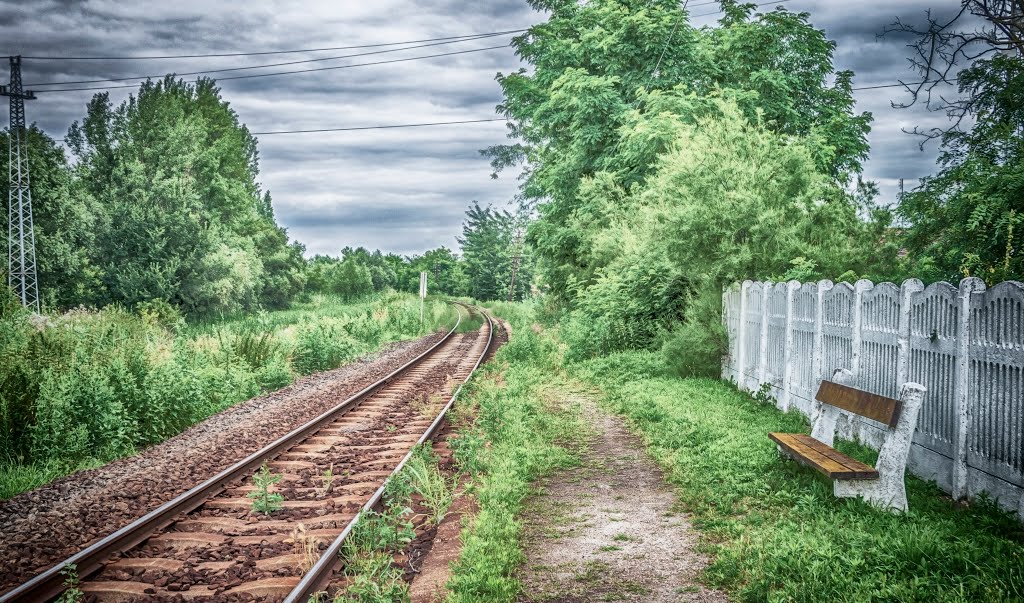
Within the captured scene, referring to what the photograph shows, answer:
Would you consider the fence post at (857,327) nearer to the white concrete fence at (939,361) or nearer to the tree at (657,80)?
the white concrete fence at (939,361)

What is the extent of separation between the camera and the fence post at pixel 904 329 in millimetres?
6645

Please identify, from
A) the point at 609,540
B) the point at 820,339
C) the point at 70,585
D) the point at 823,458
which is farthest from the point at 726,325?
the point at 70,585

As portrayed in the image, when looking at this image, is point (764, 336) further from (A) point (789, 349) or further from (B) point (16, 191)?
(B) point (16, 191)

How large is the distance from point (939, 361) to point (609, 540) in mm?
3443

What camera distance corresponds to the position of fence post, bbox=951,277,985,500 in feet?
18.9

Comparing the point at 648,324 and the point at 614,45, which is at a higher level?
the point at 614,45

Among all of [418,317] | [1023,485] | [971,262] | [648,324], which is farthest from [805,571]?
[418,317]

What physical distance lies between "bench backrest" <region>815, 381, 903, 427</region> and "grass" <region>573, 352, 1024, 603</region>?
28.0 inches

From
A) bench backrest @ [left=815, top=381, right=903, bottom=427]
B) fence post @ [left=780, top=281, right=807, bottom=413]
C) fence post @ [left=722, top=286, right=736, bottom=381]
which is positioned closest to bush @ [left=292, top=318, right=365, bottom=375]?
fence post @ [left=722, top=286, right=736, bottom=381]

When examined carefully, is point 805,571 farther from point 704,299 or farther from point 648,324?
point 648,324

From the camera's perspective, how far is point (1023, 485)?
5.04 m

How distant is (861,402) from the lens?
6242 mm

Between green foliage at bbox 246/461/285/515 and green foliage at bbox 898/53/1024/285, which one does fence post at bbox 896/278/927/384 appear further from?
green foliage at bbox 246/461/285/515

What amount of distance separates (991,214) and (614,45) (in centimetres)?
1729
